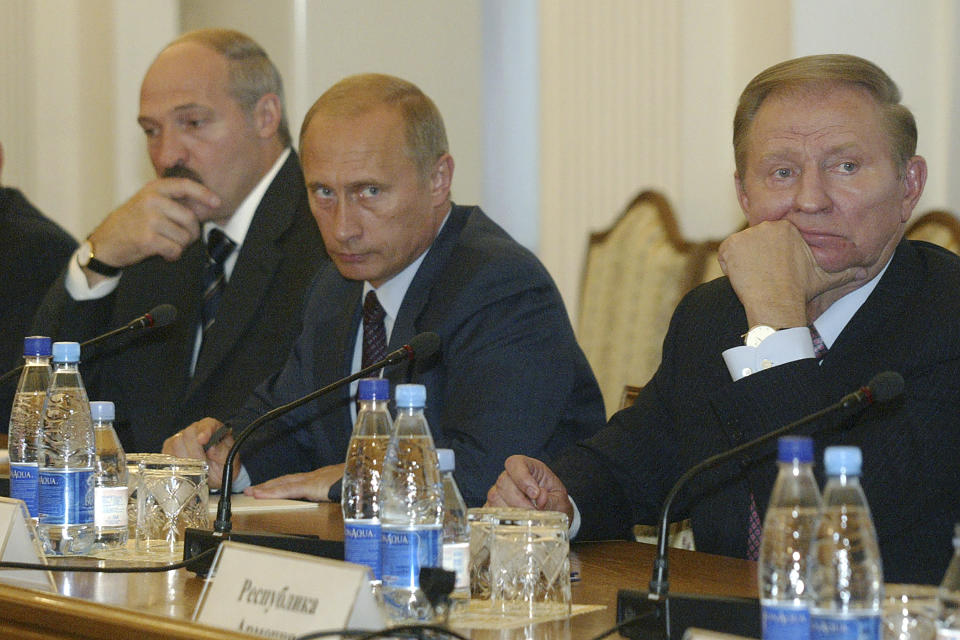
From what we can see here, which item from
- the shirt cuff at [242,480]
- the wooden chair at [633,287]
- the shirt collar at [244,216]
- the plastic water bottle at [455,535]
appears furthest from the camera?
the shirt collar at [244,216]

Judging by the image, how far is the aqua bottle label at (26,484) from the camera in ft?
6.81

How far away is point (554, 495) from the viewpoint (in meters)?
2.05

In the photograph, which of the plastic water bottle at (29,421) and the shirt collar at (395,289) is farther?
the shirt collar at (395,289)

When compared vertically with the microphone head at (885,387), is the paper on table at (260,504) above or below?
below

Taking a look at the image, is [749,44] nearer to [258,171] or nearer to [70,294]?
[258,171]

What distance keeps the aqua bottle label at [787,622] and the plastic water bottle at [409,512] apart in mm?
385

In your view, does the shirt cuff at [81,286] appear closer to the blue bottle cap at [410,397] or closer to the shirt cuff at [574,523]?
the shirt cuff at [574,523]

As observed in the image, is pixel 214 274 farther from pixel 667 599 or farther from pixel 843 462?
pixel 843 462

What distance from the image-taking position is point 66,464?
204 centimetres

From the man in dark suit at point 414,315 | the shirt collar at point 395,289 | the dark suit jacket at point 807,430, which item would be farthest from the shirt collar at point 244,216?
the dark suit jacket at point 807,430

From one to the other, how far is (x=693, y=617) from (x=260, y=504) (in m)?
1.24

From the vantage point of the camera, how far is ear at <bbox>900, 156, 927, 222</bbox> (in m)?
2.19

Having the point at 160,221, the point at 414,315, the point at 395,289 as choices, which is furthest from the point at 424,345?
the point at 160,221

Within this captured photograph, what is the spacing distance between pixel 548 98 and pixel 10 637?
2.81m
